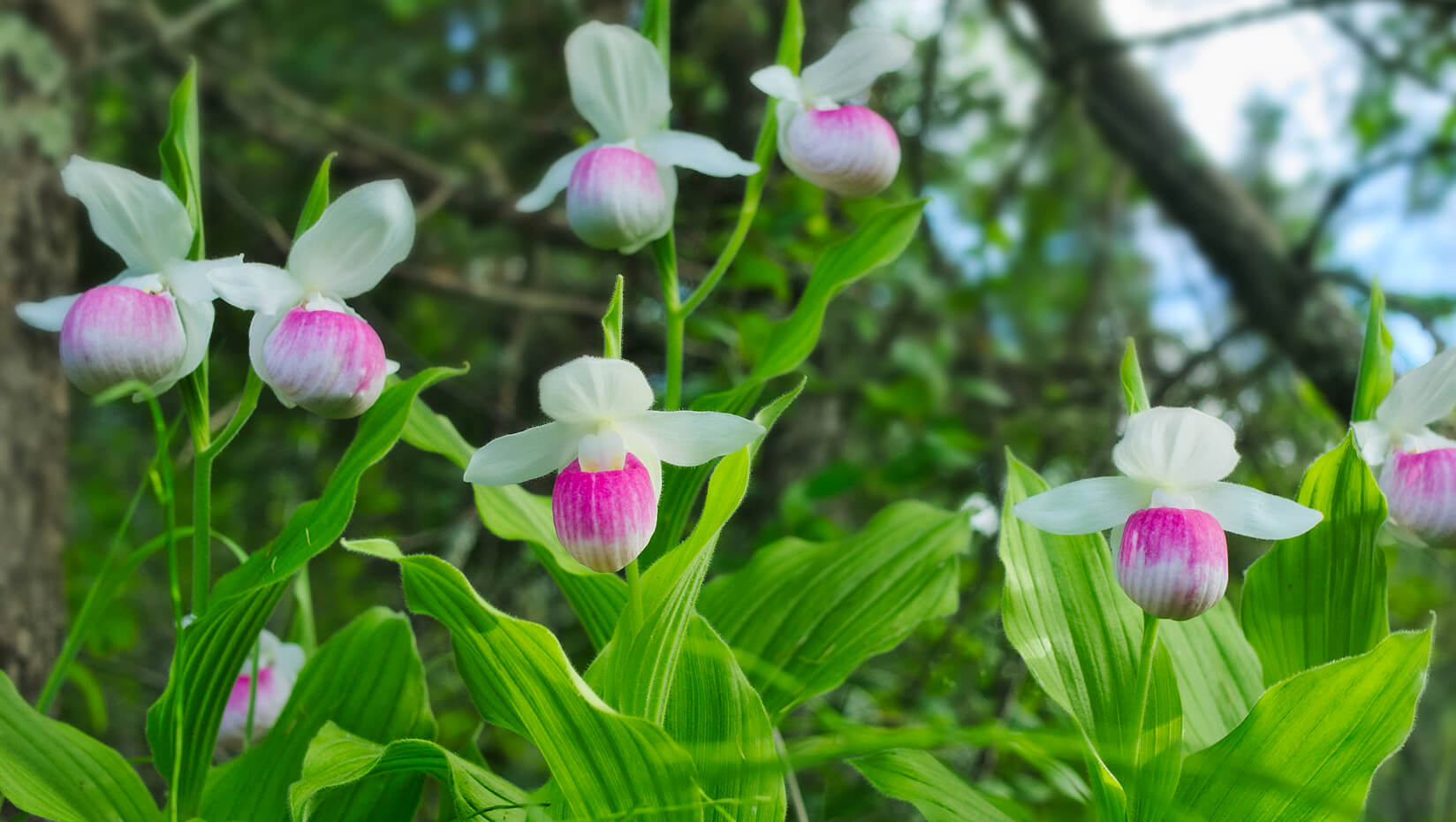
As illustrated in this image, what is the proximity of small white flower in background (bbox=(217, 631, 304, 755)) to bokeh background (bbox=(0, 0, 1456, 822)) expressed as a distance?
35 cm

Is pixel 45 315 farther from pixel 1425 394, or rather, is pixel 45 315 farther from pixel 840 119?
pixel 1425 394

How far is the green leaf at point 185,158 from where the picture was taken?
0.73 m

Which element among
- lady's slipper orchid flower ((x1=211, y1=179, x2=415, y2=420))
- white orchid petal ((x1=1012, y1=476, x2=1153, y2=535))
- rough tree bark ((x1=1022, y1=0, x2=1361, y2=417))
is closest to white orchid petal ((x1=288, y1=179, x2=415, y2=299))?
lady's slipper orchid flower ((x1=211, y1=179, x2=415, y2=420))

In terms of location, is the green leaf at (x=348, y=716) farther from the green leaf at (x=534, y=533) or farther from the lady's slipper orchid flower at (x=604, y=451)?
the lady's slipper orchid flower at (x=604, y=451)

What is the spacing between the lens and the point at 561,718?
2.10 feet

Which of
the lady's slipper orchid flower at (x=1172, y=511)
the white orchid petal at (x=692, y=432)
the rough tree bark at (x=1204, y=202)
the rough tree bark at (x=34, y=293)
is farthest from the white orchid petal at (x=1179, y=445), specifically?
the rough tree bark at (x=34, y=293)

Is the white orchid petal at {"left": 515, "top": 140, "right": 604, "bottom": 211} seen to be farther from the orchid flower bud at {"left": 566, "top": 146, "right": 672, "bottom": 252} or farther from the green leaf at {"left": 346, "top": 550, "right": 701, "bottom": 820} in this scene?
the green leaf at {"left": 346, "top": 550, "right": 701, "bottom": 820}

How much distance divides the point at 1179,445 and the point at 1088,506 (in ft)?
0.24

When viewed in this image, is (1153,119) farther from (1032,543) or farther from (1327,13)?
(1032,543)

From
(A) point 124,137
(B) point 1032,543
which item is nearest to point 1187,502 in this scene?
(B) point 1032,543

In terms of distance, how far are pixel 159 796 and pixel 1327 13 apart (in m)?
2.84

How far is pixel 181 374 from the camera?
69cm

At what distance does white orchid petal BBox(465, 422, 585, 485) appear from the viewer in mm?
674

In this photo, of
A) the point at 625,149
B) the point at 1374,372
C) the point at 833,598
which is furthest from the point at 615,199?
the point at 1374,372
